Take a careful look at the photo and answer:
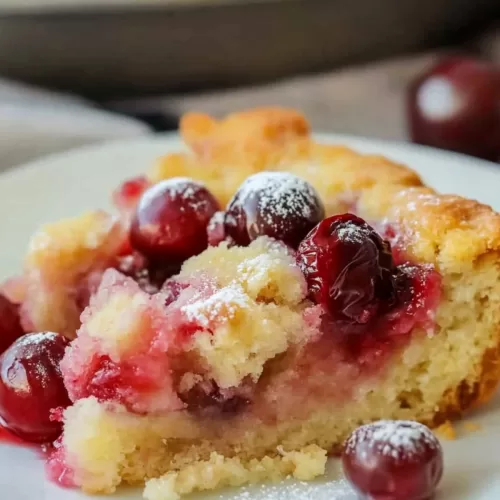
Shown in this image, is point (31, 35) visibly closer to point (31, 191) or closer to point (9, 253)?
point (31, 191)

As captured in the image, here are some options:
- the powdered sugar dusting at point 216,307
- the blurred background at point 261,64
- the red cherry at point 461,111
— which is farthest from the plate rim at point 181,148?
the powdered sugar dusting at point 216,307

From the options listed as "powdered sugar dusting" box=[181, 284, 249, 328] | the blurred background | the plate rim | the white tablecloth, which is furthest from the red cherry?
"powdered sugar dusting" box=[181, 284, 249, 328]

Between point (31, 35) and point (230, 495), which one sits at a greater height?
point (31, 35)

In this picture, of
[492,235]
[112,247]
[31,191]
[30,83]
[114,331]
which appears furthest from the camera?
[30,83]

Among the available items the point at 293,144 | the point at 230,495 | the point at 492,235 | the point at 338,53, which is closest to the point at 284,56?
the point at 338,53

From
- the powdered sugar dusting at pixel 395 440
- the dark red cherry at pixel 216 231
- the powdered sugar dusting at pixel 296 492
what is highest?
the dark red cherry at pixel 216 231

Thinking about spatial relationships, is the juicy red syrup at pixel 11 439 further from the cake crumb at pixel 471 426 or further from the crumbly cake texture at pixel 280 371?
the cake crumb at pixel 471 426
